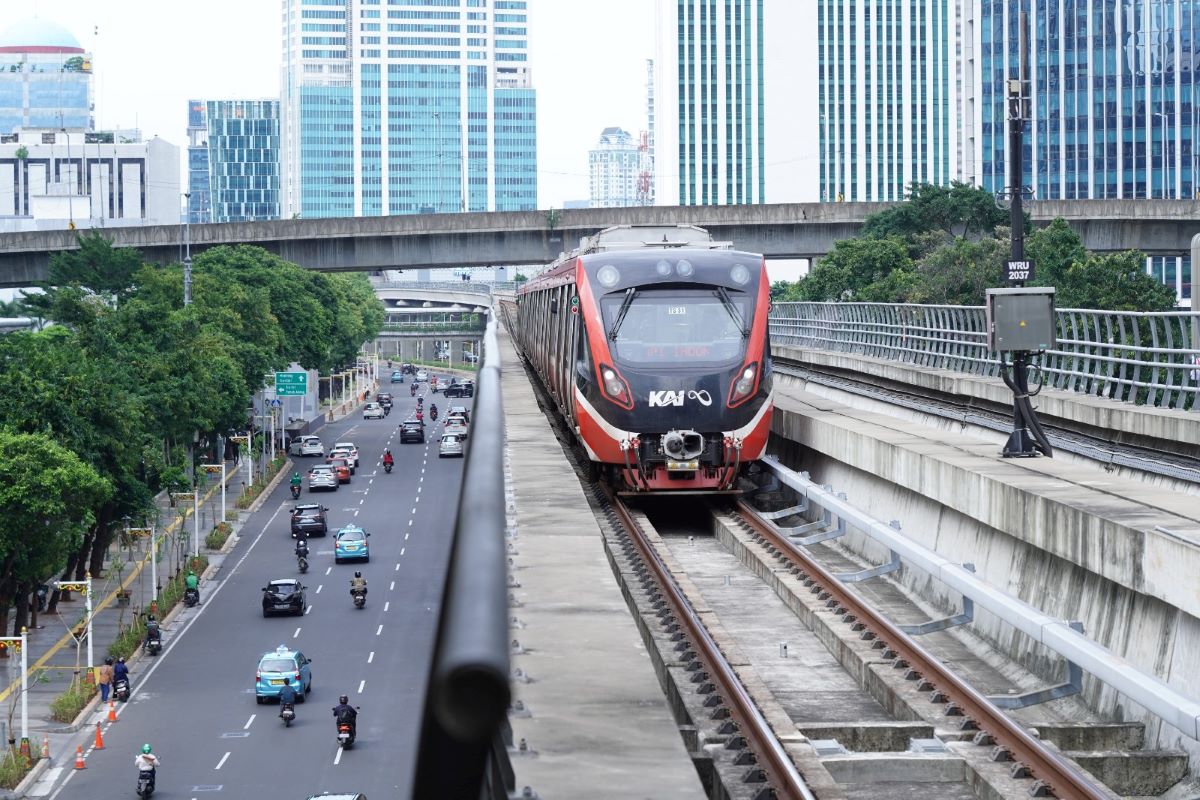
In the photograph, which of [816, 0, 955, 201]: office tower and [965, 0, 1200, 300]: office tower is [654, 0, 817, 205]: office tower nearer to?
[816, 0, 955, 201]: office tower

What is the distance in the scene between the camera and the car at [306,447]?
314 ft

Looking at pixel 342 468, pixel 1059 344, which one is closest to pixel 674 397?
pixel 1059 344

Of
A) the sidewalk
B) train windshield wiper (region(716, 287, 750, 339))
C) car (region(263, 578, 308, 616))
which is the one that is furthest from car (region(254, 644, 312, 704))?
train windshield wiper (region(716, 287, 750, 339))

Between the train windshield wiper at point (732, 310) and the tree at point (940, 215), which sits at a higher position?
the tree at point (940, 215)

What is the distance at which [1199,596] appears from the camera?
32.4ft

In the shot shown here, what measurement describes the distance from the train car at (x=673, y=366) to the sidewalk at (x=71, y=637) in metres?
20.2

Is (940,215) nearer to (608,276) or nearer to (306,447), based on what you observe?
(306,447)

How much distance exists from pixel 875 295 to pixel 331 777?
3061 cm

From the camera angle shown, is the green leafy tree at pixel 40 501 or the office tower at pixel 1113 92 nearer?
the green leafy tree at pixel 40 501

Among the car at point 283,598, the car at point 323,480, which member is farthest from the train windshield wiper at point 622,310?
the car at point 323,480

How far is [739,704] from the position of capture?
34.3 feet

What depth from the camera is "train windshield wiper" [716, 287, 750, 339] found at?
19.3 m

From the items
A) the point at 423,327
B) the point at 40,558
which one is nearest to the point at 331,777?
the point at 40,558

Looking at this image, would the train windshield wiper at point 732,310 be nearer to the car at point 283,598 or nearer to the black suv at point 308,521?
the car at point 283,598
